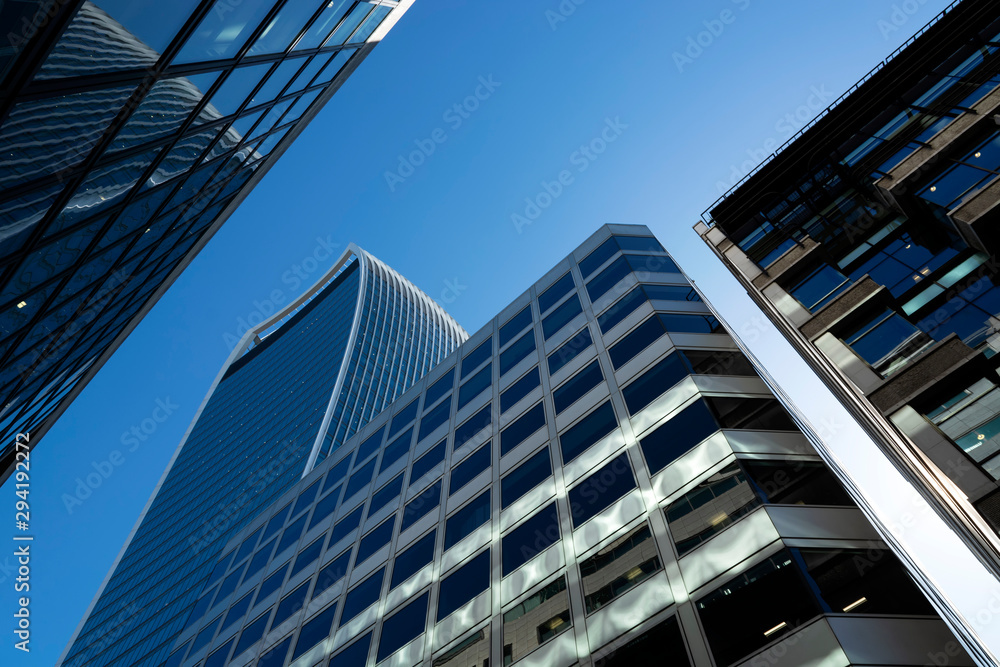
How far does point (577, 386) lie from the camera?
23.1 metres

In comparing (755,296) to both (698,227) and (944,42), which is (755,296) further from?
(944,42)

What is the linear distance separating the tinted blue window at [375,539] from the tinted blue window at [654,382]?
39.2 feet

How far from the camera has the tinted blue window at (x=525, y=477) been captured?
20.9m

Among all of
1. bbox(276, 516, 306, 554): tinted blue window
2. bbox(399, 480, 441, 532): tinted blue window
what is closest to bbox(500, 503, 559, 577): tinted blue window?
bbox(399, 480, 441, 532): tinted blue window

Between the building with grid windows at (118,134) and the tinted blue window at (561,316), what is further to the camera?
the tinted blue window at (561,316)

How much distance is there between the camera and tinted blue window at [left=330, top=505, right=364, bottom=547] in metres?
28.7

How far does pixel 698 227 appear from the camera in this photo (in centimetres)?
2705

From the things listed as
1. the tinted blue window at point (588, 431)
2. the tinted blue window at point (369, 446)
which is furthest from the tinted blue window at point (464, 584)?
the tinted blue window at point (369, 446)

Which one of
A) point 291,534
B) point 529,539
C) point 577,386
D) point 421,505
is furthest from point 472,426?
point 291,534

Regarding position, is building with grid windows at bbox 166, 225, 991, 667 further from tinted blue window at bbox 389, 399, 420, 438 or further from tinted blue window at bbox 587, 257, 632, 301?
tinted blue window at bbox 389, 399, 420, 438

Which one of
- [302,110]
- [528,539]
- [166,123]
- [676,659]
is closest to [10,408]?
[166,123]

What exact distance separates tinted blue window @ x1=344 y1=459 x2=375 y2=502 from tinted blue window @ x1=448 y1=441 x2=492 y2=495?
7965 mm

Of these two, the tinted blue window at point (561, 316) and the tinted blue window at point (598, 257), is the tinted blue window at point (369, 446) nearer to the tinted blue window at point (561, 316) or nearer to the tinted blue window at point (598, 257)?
the tinted blue window at point (561, 316)

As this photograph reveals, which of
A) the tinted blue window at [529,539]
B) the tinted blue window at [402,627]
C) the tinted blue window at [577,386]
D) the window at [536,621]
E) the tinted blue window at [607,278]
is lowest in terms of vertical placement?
the window at [536,621]
